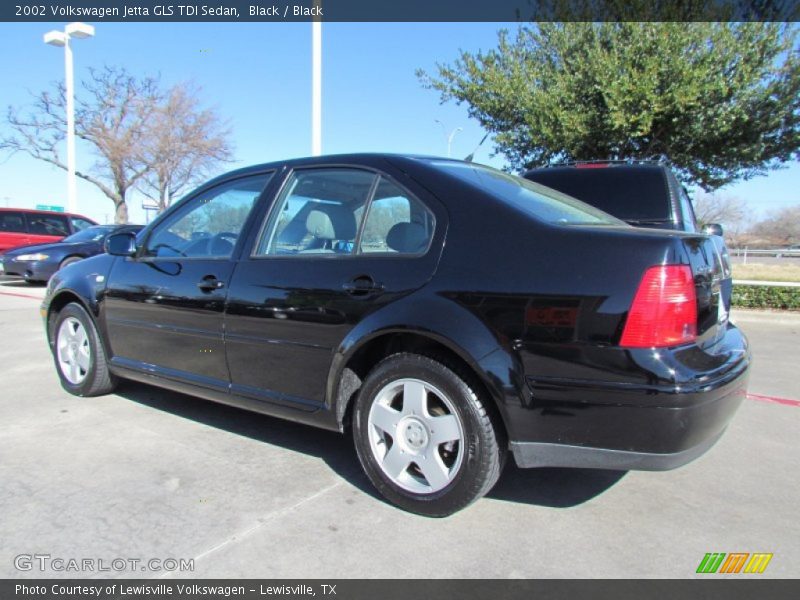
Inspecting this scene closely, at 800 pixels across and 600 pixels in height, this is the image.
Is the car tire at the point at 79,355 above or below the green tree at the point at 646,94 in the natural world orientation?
below

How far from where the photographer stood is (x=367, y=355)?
2.85m

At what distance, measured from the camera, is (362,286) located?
2.73 metres

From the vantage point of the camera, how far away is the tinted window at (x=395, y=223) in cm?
270

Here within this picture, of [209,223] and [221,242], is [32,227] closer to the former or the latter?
[209,223]

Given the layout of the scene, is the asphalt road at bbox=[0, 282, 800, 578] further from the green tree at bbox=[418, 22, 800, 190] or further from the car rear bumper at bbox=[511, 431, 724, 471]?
the green tree at bbox=[418, 22, 800, 190]

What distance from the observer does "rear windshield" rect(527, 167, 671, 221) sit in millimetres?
5082

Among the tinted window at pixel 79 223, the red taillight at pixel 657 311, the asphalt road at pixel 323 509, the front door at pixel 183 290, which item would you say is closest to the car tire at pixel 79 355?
the front door at pixel 183 290

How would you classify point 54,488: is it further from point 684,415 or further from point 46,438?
point 684,415

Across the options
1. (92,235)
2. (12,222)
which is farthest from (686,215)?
(12,222)

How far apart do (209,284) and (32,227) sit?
47.3ft

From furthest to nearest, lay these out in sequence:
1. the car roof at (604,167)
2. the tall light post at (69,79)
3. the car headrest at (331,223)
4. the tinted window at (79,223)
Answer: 1. the tall light post at (69,79)
2. the tinted window at (79,223)
3. the car roof at (604,167)
4. the car headrest at (331,223)

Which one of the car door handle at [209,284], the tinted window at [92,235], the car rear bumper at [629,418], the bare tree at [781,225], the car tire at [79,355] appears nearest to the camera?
the car rear bumper at [629,418]

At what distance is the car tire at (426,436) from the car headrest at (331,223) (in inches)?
30.2
